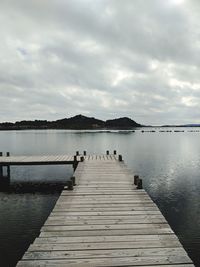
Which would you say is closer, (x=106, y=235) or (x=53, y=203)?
(x=106, y=235)

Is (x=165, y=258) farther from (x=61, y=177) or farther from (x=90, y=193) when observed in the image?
(x=61, y=177)

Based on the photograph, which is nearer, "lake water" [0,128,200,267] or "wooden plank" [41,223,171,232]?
"wooden plank" [41,223,171,232]

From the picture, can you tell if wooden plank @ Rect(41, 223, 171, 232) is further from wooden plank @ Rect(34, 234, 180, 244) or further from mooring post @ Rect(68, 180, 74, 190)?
mooring post @ Rect(68, 180, 74, 190)

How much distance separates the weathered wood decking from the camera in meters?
7.68

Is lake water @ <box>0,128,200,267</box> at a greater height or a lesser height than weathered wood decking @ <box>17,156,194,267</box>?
lesser

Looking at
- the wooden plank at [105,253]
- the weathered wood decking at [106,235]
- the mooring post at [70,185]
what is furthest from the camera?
the mooring post at [70,185]

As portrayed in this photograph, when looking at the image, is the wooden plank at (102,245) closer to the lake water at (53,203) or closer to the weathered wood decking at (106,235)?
the weathered wood decking at (106,235)

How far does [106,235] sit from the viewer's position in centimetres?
946

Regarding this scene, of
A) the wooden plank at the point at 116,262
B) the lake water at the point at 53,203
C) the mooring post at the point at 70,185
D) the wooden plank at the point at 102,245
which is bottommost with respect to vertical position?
the lake water at the point at 53,203

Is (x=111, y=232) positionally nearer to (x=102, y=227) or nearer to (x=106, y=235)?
(x=106, y=235)

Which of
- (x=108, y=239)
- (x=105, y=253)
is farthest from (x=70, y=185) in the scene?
(x=105, y=253)

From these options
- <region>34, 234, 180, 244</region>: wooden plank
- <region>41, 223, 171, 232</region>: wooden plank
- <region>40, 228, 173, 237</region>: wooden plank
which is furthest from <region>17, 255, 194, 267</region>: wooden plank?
<region>41, 223, 171, 232</region>: wooden plank

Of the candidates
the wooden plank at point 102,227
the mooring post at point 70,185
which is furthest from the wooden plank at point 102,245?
the mooring post at point 70,185

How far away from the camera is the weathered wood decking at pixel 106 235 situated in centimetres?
768
